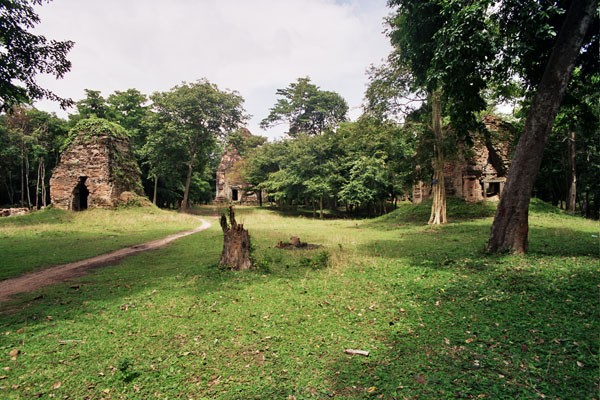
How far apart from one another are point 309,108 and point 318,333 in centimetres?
4558

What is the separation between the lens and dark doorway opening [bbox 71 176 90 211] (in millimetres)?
23587

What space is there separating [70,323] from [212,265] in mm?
3772

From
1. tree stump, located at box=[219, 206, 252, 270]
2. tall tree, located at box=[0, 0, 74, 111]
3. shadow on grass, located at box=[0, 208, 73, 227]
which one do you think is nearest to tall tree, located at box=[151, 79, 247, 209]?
shadow on grass, located at box=[0, 208, 73, 227]

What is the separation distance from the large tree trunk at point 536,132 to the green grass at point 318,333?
79 cm

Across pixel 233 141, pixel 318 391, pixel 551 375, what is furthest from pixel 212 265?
pixel 233 141

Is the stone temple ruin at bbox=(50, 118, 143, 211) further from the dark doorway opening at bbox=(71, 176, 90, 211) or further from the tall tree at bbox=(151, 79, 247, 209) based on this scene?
the tall tree at bbox=(151, 79, 247, 209)

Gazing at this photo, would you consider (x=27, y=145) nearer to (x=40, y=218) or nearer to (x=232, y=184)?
(x=40, y=218)

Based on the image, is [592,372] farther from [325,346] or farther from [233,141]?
[233,141]

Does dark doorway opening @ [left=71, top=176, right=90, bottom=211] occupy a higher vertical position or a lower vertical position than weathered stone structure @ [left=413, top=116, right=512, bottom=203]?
lower

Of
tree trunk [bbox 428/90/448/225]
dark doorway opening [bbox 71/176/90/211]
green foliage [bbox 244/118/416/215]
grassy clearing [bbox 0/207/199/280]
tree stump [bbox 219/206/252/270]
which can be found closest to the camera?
tree stump [bbox 219/206/252/270]

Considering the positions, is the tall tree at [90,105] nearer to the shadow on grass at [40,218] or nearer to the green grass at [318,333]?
the shadow on grass at [40,218]

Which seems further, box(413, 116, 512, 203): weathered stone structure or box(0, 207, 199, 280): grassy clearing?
box(413, 116, 512, 203): weathered stone structure


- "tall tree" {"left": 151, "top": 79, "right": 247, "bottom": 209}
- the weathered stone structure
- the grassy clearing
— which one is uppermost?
"tall tree" {"left": 151, "top": 79, "right": 247, "bottom": 209}

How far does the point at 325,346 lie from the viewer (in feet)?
12.8
